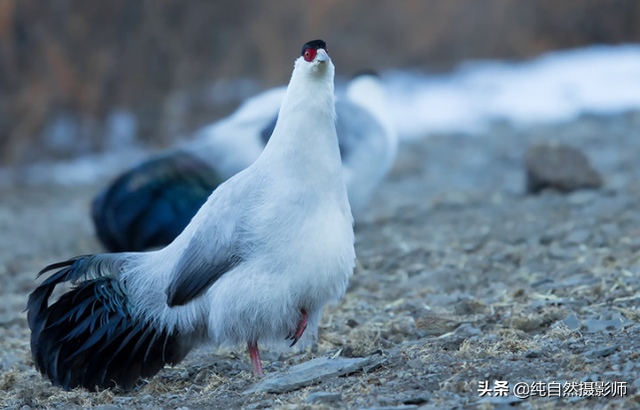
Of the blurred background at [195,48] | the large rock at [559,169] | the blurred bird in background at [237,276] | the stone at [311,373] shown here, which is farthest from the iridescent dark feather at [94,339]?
the blurred background at [195,48]

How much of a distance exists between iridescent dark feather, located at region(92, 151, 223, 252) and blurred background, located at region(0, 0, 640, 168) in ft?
16.2

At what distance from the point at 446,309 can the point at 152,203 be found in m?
3.33

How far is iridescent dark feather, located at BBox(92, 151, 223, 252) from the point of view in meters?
7.63

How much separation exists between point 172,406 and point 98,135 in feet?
31.1

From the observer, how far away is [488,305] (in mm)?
5047

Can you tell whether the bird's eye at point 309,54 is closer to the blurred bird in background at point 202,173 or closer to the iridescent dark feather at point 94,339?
the iridescent dark feather at point 94,339

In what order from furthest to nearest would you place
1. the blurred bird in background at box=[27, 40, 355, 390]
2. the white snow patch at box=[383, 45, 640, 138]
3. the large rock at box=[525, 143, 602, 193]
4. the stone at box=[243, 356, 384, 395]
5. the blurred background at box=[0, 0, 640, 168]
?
the white snow patch at box=[383, 45, 640, 138], the blurred background at box=[0, 0, 640, 168], the large rock at box=[525, 143, 602, 193], the blurred bird in background at box=[27, 40, 355, 390], the stone at box=[243, 356, 384, 395]

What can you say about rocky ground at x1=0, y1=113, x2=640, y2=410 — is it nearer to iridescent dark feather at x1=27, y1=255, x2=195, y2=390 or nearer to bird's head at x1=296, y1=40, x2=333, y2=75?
iridescent dark feather at x1=27, y1=255, x2=195, y2=390

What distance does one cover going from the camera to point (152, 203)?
25.3 feet

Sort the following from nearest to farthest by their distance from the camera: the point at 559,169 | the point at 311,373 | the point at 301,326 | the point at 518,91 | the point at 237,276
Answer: the point at 311,373, the point at 237,276, the point at 301,326, the point at 559,169, the point at 518,91

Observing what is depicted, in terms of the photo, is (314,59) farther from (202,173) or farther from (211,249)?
(202,173)

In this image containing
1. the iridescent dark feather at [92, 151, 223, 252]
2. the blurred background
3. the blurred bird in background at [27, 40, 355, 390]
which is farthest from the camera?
the blurred background

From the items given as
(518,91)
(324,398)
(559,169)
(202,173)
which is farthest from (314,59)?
(518,91)

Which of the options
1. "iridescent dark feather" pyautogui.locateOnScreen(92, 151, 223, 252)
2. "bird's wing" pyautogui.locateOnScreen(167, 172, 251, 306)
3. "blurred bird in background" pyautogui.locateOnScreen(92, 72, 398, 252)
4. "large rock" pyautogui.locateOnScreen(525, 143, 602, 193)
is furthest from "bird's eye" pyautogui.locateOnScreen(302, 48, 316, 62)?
"large rock" pyautogui.locateOnScreen(525, 143, 602, 193)
